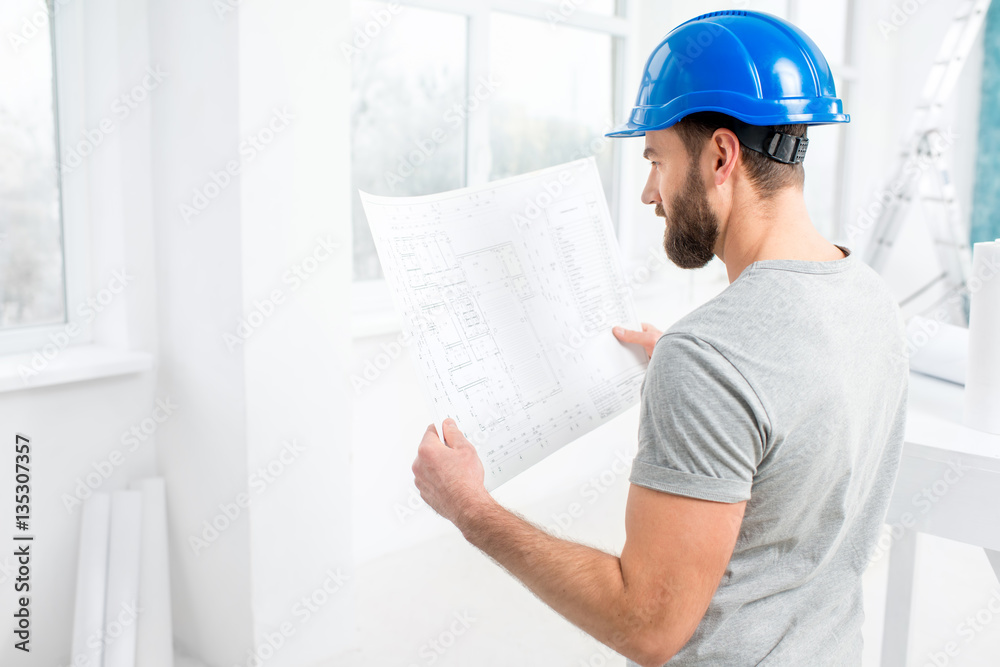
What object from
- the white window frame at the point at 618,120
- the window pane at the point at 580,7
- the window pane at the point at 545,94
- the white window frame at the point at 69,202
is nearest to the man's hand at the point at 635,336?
the white window frame at the point at 618,120

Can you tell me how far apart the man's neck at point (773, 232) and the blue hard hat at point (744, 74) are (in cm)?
9

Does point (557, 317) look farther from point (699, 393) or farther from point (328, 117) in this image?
point (328, 117)

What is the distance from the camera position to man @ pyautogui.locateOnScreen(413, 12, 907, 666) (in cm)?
70

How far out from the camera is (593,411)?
1.16 meters

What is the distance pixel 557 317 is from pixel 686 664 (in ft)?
1.69

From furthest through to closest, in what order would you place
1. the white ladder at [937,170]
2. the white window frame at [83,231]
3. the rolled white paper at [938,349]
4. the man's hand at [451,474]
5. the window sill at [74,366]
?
the white ladder at [937,170], the white window frame at [83,231], the window sill at [74,366], the rolled white paper at [938,349], the man's hand at [451,474]

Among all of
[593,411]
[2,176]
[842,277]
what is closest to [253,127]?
[2,176]

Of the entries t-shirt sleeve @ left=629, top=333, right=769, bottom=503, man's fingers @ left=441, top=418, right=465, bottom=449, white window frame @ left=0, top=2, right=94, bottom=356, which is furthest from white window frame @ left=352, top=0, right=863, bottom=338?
t-shirt sleeve @ left=629, top=333, right=769, bottom=503

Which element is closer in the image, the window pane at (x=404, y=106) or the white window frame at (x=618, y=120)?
the window pane at (x=404, y=106)

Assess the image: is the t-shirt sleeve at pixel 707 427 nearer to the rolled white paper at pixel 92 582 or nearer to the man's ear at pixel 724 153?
the man's ear at pixel 724 153

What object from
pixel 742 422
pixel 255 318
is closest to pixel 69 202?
pixel 255 318

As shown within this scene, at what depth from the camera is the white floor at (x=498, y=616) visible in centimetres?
201

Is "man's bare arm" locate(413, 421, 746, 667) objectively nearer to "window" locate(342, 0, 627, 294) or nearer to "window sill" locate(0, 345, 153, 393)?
"window sill" locate(0, 345, 153, 393)

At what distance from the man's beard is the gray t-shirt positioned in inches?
4.3
